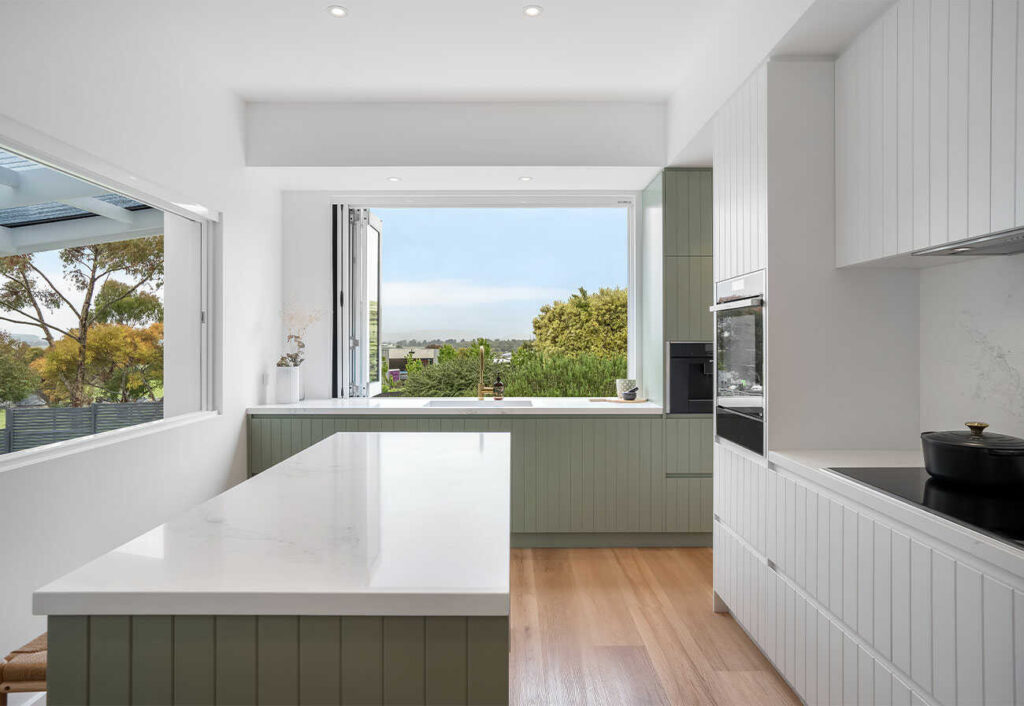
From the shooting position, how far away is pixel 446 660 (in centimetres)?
93

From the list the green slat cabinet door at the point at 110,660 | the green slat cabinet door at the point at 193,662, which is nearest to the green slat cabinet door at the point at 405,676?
the green slat cabinet door at the point at 193,662

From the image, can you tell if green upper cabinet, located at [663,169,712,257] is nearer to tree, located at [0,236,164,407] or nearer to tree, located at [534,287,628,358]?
tree, located at [534,287,628,358]

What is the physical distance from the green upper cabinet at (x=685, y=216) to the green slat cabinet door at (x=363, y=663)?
10.5 feet

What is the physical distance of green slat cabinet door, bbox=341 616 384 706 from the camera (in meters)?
0.92

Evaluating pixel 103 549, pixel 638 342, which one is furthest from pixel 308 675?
pixel 638 342

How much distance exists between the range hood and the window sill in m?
2.82

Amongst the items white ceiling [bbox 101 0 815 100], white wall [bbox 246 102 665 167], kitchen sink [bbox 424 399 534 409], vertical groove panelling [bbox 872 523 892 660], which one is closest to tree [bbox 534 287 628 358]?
kitchen sink [bbox 424 399 534 409]

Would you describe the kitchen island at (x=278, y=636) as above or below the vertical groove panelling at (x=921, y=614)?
above

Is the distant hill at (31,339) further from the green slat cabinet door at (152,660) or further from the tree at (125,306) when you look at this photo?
the green slat cabinet door at (152,660)

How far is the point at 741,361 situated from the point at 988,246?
983 millimetres

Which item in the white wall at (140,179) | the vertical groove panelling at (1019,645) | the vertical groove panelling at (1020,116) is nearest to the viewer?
the vertical groove panelling at (1019,645)

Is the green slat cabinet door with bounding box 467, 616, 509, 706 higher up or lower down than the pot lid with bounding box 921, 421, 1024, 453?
lower down

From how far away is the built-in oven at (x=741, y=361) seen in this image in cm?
237

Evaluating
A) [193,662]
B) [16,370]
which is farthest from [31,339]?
[193,662]
